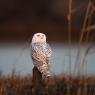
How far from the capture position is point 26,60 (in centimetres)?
1359

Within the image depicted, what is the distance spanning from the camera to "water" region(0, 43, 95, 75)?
32.5 ft

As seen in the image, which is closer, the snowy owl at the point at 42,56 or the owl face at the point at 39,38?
the snowy owl at the point at 42,56

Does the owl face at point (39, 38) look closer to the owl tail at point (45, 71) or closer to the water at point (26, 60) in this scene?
the owl tail at point (45, 71)

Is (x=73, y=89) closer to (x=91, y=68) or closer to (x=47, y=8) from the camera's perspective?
(x=91, y=68)

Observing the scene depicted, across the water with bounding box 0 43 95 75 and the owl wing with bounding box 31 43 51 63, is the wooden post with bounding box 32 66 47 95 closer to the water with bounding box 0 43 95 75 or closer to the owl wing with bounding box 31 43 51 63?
the owl wing with bounding box 31 43 51 63

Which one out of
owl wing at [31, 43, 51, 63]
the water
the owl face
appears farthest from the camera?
the water

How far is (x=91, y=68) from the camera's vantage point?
39.3ft

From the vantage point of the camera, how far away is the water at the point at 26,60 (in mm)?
9906

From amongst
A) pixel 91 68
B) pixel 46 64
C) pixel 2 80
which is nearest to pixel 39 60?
pixel 46 64

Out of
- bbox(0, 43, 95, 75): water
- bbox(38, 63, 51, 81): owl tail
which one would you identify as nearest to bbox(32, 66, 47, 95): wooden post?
bbox(38, 63, 51, 81): owl tail

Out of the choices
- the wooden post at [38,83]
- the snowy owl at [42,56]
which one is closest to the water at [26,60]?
the wooden post at [38,83]

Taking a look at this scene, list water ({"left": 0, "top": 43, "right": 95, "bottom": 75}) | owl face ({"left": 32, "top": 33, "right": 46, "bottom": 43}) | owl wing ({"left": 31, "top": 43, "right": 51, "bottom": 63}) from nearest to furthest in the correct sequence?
owl wing ({"left": 31, "top": 43, "right": 51, "bottom": 63}), owl face ({"left": 32, "top": 33, "right": 46, "bottom": 43}), water ({"left": 0, "top": 43, "right": 95, "bottom": 75})

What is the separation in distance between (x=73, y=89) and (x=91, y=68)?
5.17 meters

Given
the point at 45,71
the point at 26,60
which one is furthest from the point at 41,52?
the point at 26,60
